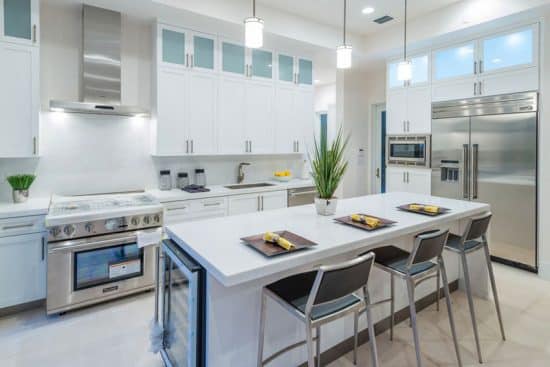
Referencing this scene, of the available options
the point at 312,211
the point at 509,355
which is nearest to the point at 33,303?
the point at 312,211

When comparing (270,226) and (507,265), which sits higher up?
(270,226)

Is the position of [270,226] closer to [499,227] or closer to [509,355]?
[509,355]

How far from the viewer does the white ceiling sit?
153 inches

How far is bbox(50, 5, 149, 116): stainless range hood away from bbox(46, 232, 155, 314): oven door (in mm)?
1328

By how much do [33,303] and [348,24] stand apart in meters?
4.76

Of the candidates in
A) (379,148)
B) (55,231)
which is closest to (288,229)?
(55,231)

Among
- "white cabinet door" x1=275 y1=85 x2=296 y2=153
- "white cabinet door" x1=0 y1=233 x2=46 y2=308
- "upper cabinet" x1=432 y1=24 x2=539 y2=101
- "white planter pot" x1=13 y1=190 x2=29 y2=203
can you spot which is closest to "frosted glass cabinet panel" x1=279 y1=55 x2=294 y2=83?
"white cabinet door" x1=275 y1=85 x2=296 y2=153

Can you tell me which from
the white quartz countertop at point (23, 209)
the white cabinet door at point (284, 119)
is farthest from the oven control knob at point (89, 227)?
the white cabinet door at point (284, 119)

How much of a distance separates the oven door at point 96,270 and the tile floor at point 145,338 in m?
0.13

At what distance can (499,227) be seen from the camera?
3920 mm

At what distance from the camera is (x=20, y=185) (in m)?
3.00

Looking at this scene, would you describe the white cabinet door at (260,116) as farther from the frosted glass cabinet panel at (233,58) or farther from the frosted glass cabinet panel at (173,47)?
the frosted glass cabinet panel at (173,47)

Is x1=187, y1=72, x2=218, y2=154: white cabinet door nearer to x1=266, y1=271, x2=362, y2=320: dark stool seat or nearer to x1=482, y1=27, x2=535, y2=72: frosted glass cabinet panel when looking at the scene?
x1=266, y1=271, x2=362, y2=320: dark stool seat

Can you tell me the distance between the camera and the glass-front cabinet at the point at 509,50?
357cm
